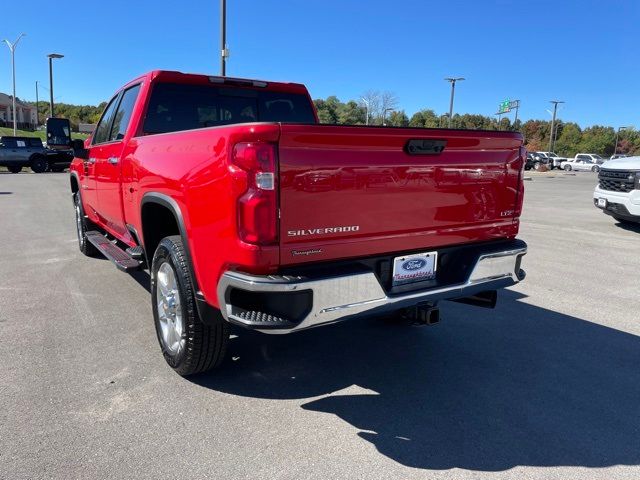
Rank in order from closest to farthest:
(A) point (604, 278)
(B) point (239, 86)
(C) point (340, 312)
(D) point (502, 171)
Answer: (C) point (340, 312) → (D) point (502, 171) → (B) point (239, 86) → (A) point (604, 278)

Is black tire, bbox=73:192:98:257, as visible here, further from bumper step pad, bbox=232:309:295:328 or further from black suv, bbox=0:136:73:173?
black suv, bbox=0:136:73:173

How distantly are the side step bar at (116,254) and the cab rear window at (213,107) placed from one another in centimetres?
112

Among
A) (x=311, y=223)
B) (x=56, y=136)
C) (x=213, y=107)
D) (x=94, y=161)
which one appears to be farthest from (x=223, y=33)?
(x=311, y=223)

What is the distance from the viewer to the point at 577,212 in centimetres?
1325

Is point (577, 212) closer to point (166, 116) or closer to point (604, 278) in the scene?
point (604, 278)

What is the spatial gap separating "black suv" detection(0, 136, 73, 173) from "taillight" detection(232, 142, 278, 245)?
2789 centimetres

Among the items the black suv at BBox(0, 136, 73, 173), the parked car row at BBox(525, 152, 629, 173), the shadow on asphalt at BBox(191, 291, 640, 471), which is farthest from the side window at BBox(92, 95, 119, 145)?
the parked car row at BBox(525, 152, 629, 173)

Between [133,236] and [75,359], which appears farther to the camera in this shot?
[133,236]

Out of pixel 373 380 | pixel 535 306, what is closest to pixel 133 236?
pixel 373 380

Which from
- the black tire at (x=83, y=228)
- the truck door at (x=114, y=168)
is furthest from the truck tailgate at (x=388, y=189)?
the black tire at (x=83, y=228)

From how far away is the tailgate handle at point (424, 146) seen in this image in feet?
9.47

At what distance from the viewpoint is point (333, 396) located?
128 inches

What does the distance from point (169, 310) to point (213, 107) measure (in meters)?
2.10

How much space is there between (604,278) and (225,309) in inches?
216
